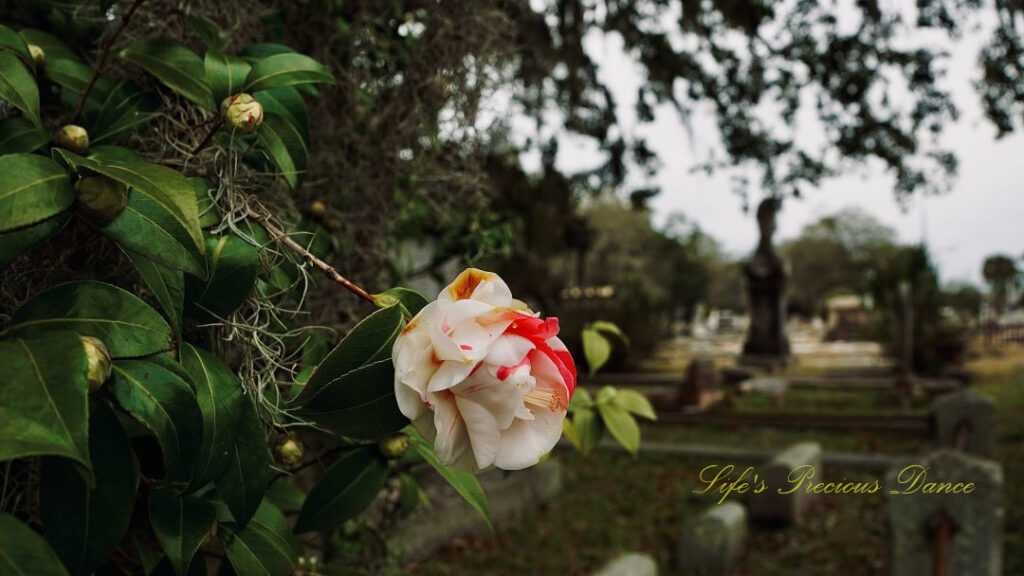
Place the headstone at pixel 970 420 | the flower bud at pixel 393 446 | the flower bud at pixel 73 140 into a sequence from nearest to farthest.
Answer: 1. the flower bud at pixel 73 140
2. the flower bud at pixel 393 446
3. the headstone at pixel 970 420

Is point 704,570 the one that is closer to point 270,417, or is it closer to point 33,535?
point 270,417

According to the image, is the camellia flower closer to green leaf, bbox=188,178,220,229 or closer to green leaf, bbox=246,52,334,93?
green leaf, bbox=188,178,220,229

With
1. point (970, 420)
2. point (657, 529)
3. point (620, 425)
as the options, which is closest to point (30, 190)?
point (620, 425)

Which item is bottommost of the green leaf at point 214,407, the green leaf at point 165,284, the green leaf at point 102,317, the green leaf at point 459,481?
the green leaf at point 459,481

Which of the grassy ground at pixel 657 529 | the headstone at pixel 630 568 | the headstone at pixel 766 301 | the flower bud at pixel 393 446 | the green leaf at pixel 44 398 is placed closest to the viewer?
the green leaf at pixel 44 398

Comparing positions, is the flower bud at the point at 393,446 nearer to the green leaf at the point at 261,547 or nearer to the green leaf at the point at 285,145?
the green leaf at the point at 261,547

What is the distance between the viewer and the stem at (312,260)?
2.20 feet

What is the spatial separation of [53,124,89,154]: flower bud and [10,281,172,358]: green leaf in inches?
9.1

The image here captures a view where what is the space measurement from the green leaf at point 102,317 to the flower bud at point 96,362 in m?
0.03

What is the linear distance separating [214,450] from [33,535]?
17 centimetres

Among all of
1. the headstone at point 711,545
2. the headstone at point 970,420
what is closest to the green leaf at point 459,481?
the headstone at point 711,545

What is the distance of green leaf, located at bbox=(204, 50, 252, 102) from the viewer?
2.95 ft

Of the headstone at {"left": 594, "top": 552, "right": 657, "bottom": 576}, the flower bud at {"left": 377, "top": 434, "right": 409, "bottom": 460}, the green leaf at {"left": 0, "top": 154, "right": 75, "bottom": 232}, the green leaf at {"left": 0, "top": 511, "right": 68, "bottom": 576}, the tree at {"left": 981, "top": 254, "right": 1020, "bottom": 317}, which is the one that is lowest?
the headstone at {"left": 594, "top": 552, "right": 657, "bottom": 576}

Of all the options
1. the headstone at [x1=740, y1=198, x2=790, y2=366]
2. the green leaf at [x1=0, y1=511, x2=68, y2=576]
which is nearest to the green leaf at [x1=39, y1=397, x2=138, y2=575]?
the green leaf at [x1=0, y1=511, x2=68, y2=576]
